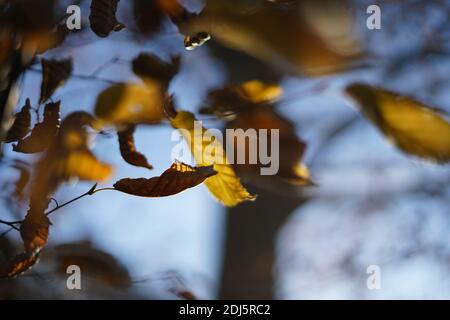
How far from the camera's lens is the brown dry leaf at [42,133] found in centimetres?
60

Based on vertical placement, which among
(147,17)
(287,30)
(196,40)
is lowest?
(196,40)

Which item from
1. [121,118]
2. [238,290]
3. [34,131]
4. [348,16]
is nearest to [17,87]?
[34,131]

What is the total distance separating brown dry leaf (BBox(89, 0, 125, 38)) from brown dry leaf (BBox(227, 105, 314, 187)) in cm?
25

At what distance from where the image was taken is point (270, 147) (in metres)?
0.79

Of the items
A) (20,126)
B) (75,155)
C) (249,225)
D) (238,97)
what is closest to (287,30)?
(238,97)

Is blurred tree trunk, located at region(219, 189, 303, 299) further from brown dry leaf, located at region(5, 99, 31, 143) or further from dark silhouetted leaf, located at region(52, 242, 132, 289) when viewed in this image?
brown dry leaf, located at region(5, 99, 31, 143)

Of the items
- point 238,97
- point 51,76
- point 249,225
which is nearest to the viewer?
point 51,76

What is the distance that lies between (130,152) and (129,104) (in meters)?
0.17

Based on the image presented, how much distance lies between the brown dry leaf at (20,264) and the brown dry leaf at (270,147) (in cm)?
28

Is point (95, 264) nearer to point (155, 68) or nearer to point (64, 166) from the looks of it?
point (64, 166)

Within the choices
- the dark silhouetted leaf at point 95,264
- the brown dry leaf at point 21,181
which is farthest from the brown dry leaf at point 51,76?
the dark silhouetted leaf at point 95,264

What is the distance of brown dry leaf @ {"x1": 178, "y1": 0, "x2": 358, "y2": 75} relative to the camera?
2.25ft

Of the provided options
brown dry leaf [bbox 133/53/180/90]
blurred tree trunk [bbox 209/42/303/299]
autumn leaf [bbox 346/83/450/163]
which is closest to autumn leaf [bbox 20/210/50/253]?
brown dry leaf [bbox 133/53/180/90]
